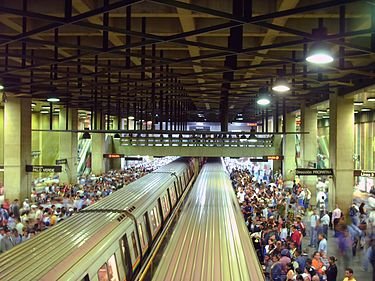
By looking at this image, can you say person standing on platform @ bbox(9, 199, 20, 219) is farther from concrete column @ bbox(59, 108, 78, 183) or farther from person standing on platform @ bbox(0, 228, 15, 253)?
concrete column @ bbox(59, 108, 78, 183)

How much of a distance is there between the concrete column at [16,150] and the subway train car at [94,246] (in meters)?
10.1

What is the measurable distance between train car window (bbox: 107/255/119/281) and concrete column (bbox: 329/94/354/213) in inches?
506

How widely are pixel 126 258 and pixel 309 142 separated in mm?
19626

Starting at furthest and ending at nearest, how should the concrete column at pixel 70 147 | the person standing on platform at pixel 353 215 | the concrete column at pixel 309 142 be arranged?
1. the concrete column at pixel 70 147
2. the concrete column at pixel 309 142
3. the person standing on platform at pixel 353 215

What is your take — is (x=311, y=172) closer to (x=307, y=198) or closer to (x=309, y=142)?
(x=307, y=198)

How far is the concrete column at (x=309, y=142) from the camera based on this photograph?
24.3m

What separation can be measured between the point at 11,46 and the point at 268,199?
1301cm

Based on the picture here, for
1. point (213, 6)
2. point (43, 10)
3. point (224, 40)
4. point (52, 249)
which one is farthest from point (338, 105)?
point (52, 249)

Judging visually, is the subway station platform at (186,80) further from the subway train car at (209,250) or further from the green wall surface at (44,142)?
the subway train car at (209,250)

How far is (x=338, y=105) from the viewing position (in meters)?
17.7

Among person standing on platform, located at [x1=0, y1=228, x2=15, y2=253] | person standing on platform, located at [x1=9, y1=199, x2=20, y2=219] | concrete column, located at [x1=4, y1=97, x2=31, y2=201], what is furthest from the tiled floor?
concrete column, located at [x1=4, y1=97, x2=31, y2=201]

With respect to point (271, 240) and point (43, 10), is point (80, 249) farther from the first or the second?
point (271, 240)

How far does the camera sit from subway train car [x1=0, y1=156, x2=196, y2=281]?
4.81 meters

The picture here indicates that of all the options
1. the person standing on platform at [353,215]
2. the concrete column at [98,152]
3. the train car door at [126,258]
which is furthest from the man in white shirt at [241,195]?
the concrete column at [98,152]
